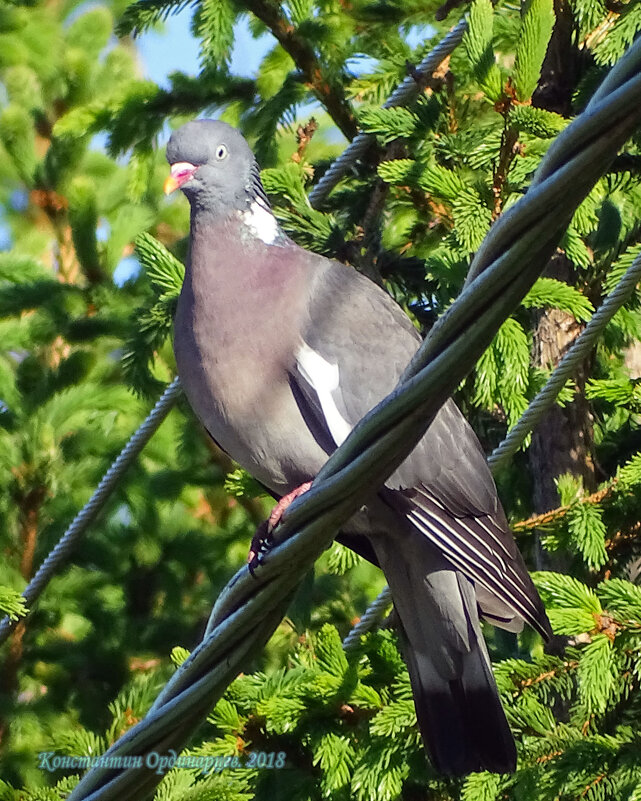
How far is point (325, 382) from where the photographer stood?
2904 millimetres

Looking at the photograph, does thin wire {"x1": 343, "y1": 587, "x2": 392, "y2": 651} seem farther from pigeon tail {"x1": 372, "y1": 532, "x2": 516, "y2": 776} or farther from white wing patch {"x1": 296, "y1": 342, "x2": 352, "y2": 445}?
white wing patch {"x1": 296, "y1": 342, "x2": 352, "y2": 445}

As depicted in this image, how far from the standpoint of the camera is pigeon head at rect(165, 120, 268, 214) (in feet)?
10.6

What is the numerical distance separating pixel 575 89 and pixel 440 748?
7.48ft

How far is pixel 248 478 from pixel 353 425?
902mm

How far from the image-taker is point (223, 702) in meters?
3.05

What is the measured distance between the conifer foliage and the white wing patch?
52 cm

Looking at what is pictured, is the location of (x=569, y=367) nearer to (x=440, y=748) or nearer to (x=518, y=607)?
(x=518, y=607)

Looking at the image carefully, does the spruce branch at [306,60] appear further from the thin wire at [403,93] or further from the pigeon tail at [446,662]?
the pigeon tail at [446,662]

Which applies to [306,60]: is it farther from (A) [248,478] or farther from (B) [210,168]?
(A) [248,478]

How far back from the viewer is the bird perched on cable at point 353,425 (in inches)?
112

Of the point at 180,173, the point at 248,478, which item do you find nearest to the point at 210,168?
the point at 180,173

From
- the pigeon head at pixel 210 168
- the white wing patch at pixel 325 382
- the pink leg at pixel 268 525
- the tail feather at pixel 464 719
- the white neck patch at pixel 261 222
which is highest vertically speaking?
the pigeon head at pixel 210 168

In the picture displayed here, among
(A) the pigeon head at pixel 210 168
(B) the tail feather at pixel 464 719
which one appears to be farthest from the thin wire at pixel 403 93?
(B) the tail feather at pixel 464 719

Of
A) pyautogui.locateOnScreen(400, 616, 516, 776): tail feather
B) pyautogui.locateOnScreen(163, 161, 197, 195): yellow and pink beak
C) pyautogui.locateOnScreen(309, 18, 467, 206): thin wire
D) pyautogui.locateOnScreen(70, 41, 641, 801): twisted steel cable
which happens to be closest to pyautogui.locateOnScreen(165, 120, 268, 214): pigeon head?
pyautogui.locateOnScreen(163, 161, 197, 195): yellow and pink beak
